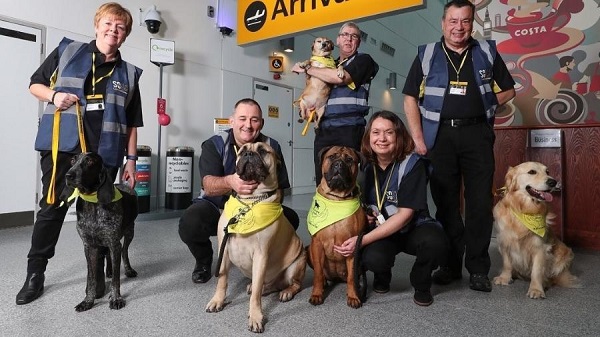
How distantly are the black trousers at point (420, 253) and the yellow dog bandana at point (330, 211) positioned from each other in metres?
0.25

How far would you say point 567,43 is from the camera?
4.05 metres

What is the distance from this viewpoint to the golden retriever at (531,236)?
226cm

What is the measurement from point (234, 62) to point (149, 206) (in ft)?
9.22

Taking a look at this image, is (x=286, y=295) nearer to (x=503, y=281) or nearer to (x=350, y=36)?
(x=503, y=281)

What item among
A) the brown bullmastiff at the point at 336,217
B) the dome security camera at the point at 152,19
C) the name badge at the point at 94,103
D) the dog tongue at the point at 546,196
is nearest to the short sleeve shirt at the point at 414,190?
the brown bullmastiff at the point at 336,217

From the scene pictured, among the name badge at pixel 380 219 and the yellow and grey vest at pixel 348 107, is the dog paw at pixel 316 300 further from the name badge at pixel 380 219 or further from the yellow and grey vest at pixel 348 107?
the yellow and grey vest at pixel 348 107

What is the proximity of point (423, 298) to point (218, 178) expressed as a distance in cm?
128

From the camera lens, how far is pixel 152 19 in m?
5.02

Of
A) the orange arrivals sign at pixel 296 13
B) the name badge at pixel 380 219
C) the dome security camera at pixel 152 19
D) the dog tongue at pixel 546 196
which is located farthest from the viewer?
the dome security camera at pixel 152 19

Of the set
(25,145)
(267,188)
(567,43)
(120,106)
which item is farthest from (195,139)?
(567,43)

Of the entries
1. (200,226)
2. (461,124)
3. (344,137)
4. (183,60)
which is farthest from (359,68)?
(183,60)

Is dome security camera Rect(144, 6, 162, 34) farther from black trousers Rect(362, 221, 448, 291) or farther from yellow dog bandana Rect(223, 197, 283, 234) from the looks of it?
black trousers Rect(362, 221, 448, 291)

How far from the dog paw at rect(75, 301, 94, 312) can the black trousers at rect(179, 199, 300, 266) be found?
60cm

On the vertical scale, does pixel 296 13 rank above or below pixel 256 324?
above
